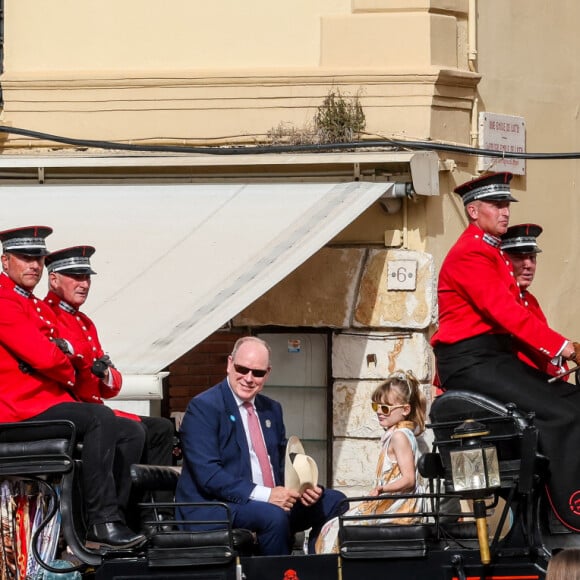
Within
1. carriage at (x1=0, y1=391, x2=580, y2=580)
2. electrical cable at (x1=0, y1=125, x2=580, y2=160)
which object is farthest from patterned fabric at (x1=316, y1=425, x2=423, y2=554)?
electrical cable at (x1=0, y1=125, x2=580, y2=160)

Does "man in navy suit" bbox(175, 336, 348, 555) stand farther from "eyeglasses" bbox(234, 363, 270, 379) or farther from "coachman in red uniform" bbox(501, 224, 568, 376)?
"coachman in red uniform" bbox(501, 224, 568, 376)

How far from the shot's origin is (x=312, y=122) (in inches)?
447

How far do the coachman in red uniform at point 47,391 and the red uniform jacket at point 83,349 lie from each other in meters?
0.20

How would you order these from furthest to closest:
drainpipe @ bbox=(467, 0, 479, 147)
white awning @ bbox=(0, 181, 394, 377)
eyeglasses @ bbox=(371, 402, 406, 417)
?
1. drainpipe @ bbox=(467, 0, 479, 147)
2. white awning @ bbox=(0, 181, 394, 377)
3. eyeglasses @ bbox=(371, 402, 406, 417)

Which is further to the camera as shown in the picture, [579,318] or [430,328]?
[579,318]

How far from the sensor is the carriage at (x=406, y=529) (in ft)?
22.3

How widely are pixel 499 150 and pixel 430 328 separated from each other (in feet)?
5.06

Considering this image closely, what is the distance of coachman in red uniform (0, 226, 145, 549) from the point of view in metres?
7.21

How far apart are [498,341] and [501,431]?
0.54 metres

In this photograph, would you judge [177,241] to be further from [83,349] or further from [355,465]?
[83,349]

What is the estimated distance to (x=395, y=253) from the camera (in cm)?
1120

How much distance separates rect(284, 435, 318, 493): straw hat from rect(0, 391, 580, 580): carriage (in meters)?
0.28

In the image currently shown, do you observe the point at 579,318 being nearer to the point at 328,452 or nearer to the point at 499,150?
the point at 499,150

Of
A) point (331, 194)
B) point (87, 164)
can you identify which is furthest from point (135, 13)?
point (331, 194)
